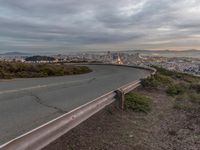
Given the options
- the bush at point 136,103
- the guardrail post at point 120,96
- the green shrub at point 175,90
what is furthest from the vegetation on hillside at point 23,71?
the guardrail post at point 120,96

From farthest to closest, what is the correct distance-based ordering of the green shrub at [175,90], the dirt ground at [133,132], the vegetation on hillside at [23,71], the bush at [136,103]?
the vegetation on hillside at [23,71] → the green shrub at [175,90] → the bush at [136,103] → the dirt ground at [133,132]

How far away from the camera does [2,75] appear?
27.9m

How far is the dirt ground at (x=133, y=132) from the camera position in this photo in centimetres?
749

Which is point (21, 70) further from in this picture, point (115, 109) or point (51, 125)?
point (51, 125)

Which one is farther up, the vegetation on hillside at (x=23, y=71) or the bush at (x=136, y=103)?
the bush at (x=136, y=103)

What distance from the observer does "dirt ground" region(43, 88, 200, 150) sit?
295 inches

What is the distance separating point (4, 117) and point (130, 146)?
13.4 ft

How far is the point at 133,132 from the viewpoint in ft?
29.7

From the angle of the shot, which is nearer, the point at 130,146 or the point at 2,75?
the point at 130,146

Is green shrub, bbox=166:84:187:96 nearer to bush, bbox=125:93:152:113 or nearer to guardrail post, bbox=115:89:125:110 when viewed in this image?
bush, bbox=125:93:152:113

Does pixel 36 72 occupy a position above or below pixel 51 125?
below

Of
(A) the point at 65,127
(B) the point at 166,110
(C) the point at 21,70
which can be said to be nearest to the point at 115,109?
(B) the point at 166,110

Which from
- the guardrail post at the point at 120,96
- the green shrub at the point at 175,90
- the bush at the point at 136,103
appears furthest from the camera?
the green shrub at the point at 175,90

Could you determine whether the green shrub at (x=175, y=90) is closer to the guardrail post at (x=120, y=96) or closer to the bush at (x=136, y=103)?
the bush at (x=136, y=103)
